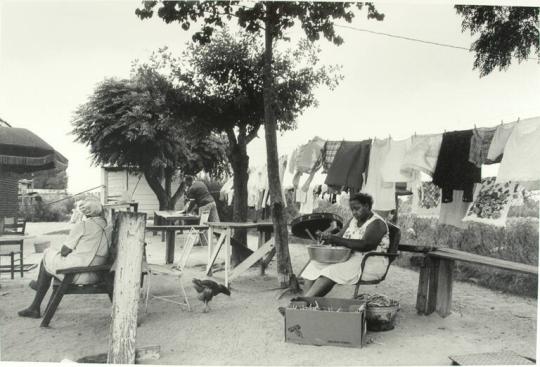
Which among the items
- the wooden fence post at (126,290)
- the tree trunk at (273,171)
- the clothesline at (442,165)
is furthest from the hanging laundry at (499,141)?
the wooden fence post at (126,290)

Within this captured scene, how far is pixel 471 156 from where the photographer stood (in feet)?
16.7

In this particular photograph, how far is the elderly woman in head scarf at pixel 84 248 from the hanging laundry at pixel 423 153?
11.7 ft

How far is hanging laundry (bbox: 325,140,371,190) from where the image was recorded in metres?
6.32

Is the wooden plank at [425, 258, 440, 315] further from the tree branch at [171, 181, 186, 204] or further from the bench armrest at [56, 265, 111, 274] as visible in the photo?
the tree branch at [171, 181, 186, 204]

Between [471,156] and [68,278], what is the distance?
171 inches

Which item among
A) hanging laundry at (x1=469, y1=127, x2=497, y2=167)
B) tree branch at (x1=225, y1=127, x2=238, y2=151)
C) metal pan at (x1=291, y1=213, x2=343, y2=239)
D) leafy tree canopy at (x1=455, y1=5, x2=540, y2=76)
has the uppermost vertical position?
leafy tree canopy at (x1=455, y1=5, x2=540, y2=76)

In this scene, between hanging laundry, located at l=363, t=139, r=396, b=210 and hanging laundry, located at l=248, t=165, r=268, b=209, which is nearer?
hanging laundry, located at l=363, t=139, r=396, b=210

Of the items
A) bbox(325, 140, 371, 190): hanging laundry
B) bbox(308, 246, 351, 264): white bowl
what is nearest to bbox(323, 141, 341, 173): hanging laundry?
bbox(325, 140, 371, 190): hanging laundry

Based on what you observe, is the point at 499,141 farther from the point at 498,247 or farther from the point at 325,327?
the point at 498,247

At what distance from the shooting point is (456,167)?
5332 mm

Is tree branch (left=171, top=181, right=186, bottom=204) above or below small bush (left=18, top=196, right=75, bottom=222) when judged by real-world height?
above

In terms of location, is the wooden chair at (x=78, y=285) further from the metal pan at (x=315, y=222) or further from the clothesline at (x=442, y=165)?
the clothesline at (x=442, y=165)

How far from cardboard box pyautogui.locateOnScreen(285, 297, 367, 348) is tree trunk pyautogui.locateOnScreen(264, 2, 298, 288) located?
2153 mm

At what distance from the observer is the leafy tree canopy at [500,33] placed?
504cm
